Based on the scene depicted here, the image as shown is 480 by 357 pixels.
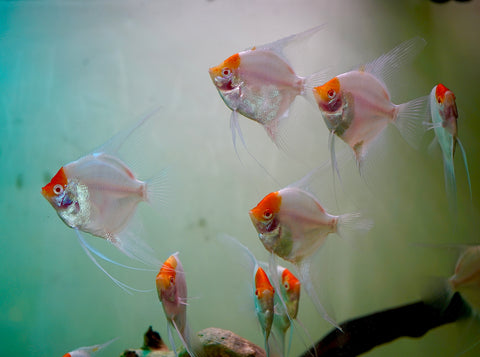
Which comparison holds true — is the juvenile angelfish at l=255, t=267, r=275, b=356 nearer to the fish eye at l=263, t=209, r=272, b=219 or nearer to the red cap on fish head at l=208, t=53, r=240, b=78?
the fish eye at l=263, t=209, r=272, b=219

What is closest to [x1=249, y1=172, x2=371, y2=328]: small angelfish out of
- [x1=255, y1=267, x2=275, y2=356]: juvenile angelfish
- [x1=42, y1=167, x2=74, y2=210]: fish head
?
[x1=255, y1=267, x2=275, y2=356]: juvenile angelfish

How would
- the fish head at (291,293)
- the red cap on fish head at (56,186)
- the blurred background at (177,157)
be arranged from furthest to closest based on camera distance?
1. the blurred background at (177,157)
2. the fish head at (291,293)
3. the red cap on fish head at (56,186)

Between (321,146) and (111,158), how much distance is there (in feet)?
5.99

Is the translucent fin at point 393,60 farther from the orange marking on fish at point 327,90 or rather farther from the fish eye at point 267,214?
the fish eye at point 267,214

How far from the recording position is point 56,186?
1.02m

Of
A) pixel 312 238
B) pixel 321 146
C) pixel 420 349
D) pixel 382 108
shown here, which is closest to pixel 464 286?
pixel 312 238

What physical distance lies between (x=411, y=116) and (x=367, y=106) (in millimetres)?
163

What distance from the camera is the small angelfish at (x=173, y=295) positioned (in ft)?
3.83

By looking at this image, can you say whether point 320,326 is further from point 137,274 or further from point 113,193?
point 113,193

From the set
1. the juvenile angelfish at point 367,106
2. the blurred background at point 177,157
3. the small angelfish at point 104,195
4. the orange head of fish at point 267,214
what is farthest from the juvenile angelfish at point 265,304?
the blurred background at point 177,157

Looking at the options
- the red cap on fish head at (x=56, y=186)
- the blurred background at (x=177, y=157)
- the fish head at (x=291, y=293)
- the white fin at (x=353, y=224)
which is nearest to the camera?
the red cap on fish head at (x=56, y=186)

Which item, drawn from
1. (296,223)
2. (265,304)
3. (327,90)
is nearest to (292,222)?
(296,223)

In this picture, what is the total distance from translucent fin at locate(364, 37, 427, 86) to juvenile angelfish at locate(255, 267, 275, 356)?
2.57 ft

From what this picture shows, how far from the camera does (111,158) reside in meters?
1.10
